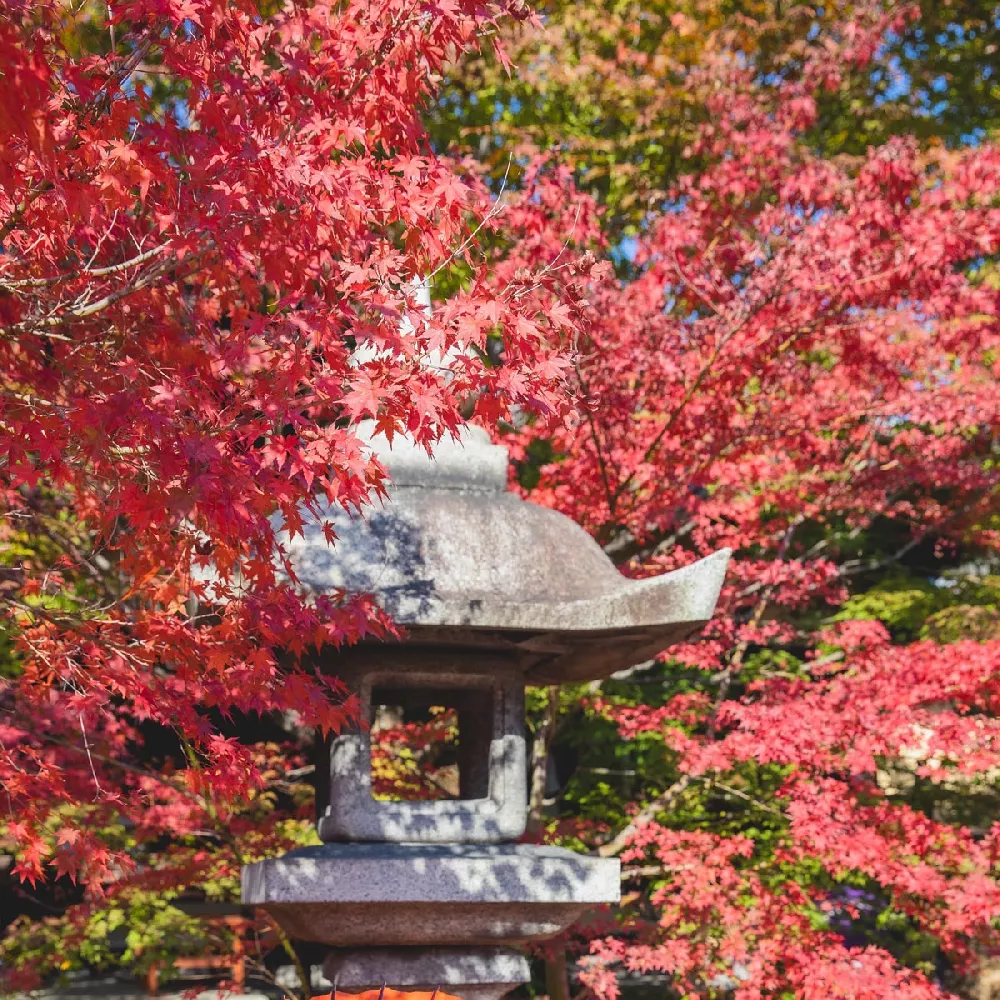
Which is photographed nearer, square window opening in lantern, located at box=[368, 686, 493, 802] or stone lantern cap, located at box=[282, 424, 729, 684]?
stone lantern cap, located at box=[282, 424, 729, 684]

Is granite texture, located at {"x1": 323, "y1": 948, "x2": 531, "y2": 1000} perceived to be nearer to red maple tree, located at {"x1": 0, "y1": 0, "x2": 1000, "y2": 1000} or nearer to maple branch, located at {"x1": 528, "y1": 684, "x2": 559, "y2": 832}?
red maple tree, located at {"x1": 0, "y1": 0, "x2": 1000, "y2": 1000}

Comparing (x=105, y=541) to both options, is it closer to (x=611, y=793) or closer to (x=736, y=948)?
(x=736, y=948)

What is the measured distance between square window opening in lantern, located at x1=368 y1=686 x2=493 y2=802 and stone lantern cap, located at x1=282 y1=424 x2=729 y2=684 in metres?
0.52

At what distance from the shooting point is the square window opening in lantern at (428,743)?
16.4 feet

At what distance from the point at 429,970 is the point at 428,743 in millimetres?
3724

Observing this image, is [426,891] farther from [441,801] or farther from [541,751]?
[541,751]

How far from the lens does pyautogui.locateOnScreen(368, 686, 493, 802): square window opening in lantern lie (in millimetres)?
5004

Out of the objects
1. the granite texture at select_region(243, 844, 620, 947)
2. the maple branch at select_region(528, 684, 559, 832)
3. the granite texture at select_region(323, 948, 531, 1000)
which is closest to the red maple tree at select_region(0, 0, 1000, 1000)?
the granite texture at select_region(243, 844, 620, 947)

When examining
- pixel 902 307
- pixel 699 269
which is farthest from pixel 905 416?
pixel 699 269

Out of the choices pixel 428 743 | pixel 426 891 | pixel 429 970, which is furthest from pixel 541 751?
pixel 426 891

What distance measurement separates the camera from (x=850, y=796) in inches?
292

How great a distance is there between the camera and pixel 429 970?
438 cm

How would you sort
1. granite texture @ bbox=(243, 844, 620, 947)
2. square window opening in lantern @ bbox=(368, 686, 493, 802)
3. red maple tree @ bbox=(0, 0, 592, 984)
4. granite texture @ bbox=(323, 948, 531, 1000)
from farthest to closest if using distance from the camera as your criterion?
square window opening in lantern @ bbox=(368, 686, 493, 802) < granite texture @ bbox=(323, 948, 531, 1000) < granite texture @ bbox=(243, 844, 620, 947) < red maple tree @ bbox=(0, 0, 592, 984)

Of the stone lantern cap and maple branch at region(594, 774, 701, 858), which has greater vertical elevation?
the stone lantern cap
